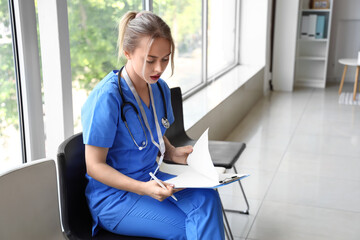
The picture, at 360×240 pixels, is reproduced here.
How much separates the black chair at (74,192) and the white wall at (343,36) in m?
5.92

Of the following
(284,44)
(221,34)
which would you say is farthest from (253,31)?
(221,34)

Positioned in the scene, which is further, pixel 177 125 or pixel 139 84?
pixel 177 125

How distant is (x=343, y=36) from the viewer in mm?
6797

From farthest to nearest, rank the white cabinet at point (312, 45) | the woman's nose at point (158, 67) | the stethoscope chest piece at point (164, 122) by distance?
the white cabinet at point (312, 45) < the stethoscope chest piece at point (164, 122) < the woman's nose at point (158, 67)

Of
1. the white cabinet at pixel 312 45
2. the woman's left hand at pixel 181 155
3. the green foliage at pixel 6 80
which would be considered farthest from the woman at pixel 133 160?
the white cabinet at pixel 312 45

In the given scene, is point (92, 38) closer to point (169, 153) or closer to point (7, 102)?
point (7, 102)

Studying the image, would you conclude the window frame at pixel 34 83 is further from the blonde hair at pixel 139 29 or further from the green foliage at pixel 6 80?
the blonde hair at pixel 139 29

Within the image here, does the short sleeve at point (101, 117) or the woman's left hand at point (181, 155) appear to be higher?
the short sleeve at point (101, 117)

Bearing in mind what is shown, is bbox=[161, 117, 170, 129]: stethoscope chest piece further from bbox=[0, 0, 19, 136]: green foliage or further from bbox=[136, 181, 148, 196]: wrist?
bbox=[0, 0, 19, 136]: green foliage

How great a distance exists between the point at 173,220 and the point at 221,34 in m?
3.75

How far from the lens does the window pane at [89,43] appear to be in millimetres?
2322

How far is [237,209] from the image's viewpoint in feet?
9.30

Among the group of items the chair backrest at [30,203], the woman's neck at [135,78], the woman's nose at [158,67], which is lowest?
the chair backrest at [30,203]

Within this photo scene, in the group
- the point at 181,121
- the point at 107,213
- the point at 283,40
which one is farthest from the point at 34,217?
the point at 283,40
